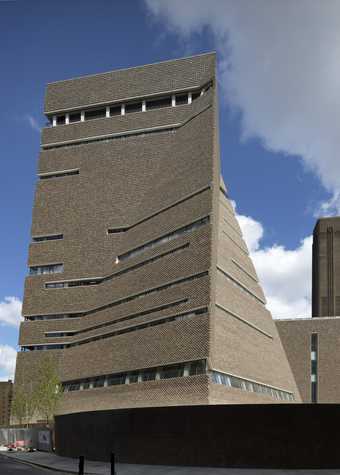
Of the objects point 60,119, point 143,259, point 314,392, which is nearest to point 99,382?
point 143,259

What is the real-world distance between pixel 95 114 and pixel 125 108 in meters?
5.26

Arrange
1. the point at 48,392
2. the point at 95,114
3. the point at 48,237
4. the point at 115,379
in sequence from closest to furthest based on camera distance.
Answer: the point at 115,379
the point at 48,392
the point at 48,237
the point at 95,114

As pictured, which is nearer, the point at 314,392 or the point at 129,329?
the point at 129,329

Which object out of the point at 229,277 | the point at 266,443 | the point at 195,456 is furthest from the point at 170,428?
the point at 229,277

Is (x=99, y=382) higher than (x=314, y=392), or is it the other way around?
(x=314, y=392)

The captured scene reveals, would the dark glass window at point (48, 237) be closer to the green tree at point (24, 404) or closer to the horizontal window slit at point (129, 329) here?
the horizontal window slit at point (129, 329)

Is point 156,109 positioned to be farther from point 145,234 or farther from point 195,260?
point 195,260

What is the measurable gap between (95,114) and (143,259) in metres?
32.1

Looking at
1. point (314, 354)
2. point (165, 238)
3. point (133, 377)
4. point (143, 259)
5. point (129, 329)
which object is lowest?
point (133, 377)

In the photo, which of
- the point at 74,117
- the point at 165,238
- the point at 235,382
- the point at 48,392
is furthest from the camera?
the point at 74,117

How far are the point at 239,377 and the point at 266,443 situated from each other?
26227 mm

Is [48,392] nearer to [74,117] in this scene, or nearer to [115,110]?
[115,110]

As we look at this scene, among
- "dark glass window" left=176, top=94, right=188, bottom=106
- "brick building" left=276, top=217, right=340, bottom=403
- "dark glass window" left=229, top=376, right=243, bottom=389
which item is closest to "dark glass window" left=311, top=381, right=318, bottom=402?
"brick building" left=276, top=217, right=340, bottom=403

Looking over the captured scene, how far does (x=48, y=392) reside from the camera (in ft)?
243
